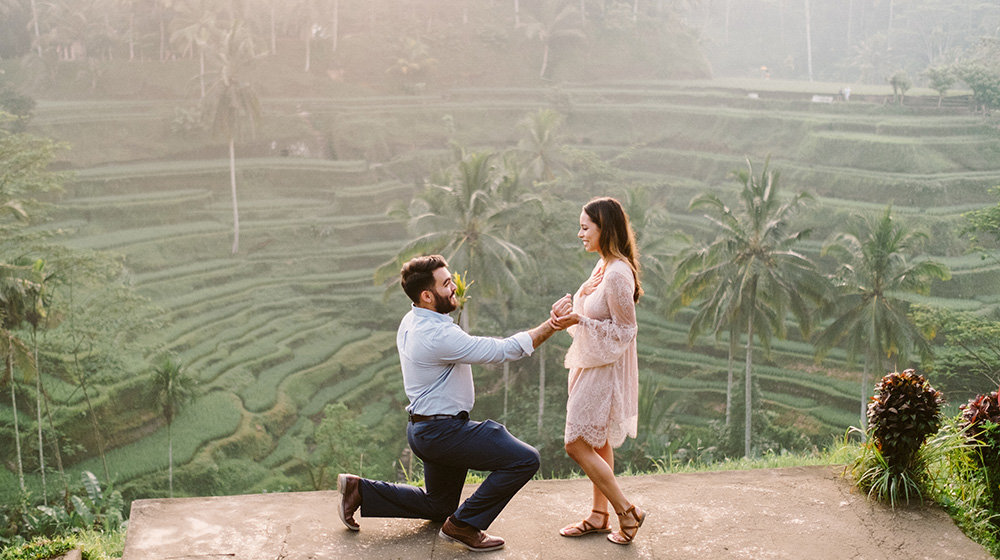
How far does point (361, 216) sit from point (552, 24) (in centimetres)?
1250

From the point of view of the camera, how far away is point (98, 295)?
21.9 m

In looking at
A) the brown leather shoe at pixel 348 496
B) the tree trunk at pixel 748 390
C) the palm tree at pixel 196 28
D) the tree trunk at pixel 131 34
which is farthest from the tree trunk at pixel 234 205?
the brown leather shoe at pixel 348 496

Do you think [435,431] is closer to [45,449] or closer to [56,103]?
[45,449]

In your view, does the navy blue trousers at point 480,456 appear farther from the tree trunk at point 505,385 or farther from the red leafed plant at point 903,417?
the tree trunk at point 505,385

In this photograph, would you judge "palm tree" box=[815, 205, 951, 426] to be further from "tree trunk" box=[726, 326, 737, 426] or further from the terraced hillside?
the terraced hillside

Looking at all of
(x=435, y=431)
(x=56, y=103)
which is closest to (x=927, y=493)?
(x=435, y=431)

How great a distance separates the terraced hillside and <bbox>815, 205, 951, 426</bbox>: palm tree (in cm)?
199

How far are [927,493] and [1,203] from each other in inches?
737

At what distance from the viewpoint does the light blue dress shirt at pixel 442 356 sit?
3.60 metres

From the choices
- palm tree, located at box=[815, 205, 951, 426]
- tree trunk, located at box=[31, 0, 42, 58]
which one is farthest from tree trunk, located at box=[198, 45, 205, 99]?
palm tree, located at box=[815, 205, 951, 426]

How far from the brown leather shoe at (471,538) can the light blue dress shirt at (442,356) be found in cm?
51

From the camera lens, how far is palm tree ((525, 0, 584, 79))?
1394 inches

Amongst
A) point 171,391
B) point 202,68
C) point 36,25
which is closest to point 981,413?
point 171,391

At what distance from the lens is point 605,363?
3787 millimetres
